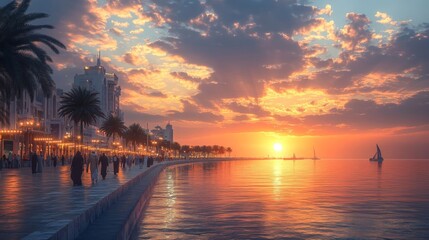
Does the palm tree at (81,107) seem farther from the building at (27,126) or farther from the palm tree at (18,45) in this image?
the palm tree at (18,45)

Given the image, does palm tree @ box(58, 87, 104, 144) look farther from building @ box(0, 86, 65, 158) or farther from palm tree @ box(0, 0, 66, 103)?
palm tree @ box(0, 0, 66, 103)

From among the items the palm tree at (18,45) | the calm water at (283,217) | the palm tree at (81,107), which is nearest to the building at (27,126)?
the palm tree at (81,107)

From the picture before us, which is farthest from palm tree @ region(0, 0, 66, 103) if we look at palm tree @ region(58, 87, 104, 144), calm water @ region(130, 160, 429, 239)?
palm tree @ region(58, 87, 104, 144)

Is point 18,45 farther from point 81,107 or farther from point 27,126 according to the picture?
point 27,126

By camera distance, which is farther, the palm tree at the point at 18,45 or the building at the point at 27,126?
the building at the point at 27,126

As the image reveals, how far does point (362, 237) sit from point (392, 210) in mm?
8567

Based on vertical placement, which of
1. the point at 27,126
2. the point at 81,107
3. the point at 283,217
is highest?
the point at 81,107

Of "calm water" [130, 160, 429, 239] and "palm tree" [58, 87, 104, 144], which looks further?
"palm tree" [58, 87, 104, 144]

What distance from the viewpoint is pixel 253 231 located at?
1702 centimetres

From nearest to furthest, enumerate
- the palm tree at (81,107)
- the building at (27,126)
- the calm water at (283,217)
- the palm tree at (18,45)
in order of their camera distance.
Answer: the calm water at (283,217)
the palm tree at (18,45)
the palm tree at (81,107)
the building at (27,126)

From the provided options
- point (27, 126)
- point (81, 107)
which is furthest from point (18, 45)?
point (27, 126)

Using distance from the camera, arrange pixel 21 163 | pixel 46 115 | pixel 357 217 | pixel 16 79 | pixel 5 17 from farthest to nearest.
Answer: pixel 46 115, pixel 21 163, pixel 5 17, pixel 16 79, pixel 357 217

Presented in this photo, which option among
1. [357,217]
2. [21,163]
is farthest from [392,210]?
[21,163]

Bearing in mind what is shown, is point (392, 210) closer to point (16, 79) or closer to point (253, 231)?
point (253, 231)
